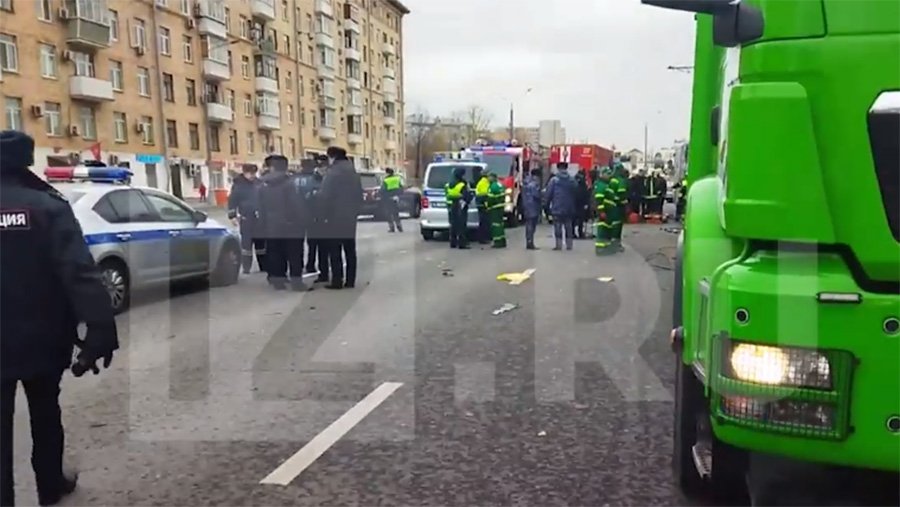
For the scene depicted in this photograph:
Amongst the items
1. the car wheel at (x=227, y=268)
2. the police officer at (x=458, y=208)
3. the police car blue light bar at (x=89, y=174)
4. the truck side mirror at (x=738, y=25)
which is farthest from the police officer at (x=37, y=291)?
the police officer at (x=458, y=208)

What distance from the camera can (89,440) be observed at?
4.79 metres

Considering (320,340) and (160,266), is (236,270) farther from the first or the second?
(320,340)

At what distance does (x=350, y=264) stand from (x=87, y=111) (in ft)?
118

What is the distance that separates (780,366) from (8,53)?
4102 cm

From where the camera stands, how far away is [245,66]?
5822 cm

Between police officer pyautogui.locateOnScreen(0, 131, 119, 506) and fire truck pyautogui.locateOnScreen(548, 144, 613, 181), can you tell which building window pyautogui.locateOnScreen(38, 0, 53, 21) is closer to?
fire truck pyautogui.locateOnScreen(548, 144, 613, 181)

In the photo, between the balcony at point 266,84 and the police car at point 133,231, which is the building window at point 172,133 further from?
the police car at point 133,231

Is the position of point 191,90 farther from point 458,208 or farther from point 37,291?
point 37,291

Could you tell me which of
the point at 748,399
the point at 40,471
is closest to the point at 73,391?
the point at 40,471

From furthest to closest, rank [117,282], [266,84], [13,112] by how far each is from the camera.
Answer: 1. [266,84]
2. [13,112]
3. [117,282]

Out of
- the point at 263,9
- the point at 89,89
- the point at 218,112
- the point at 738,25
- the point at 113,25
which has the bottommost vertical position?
the point at 738,25

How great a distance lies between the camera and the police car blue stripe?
879cm

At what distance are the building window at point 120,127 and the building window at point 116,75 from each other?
1.50 metres

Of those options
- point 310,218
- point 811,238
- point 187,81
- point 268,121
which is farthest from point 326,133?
point 811,238
